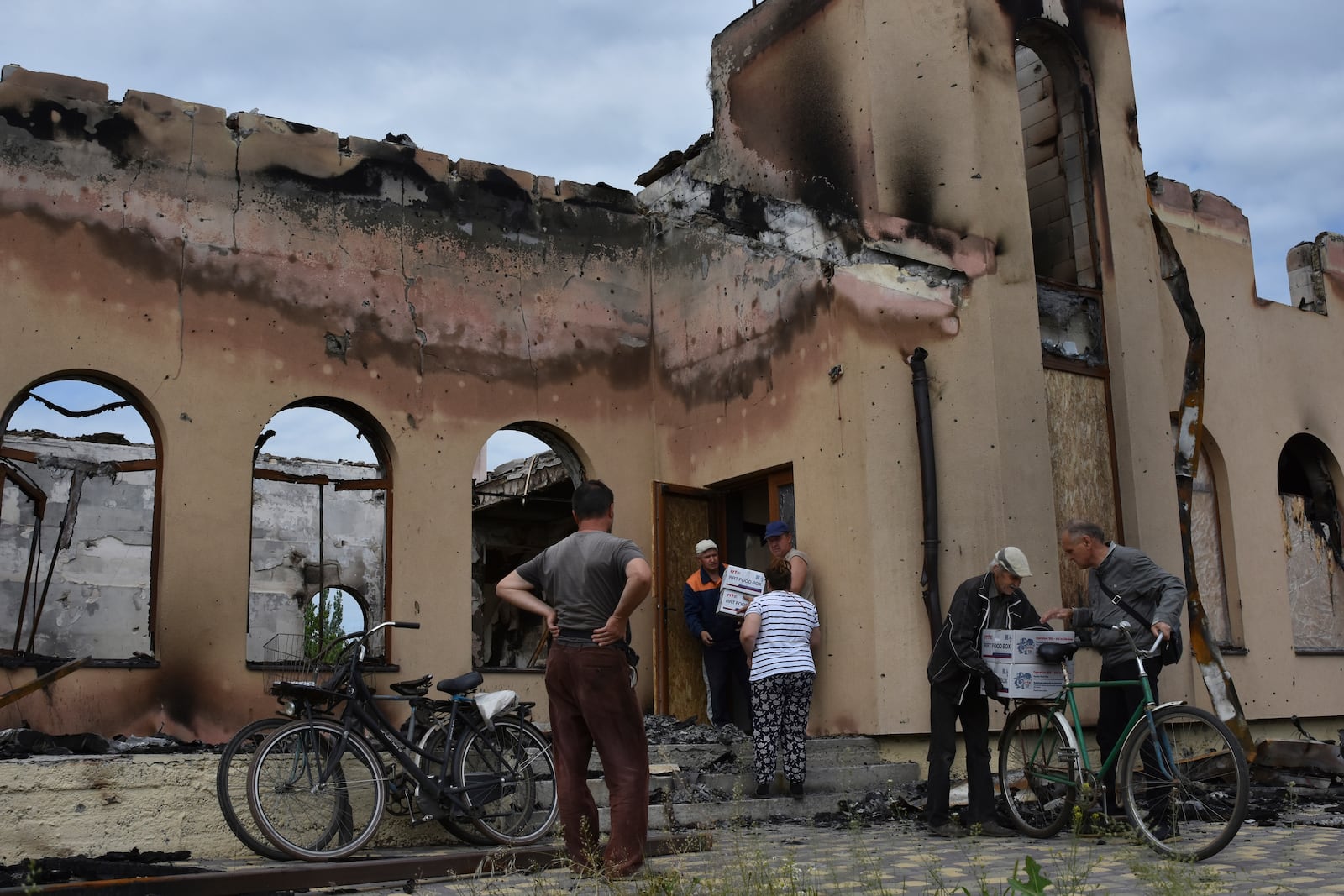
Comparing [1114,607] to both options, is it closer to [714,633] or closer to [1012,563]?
[1012,563]

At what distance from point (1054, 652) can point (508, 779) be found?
10.5ft

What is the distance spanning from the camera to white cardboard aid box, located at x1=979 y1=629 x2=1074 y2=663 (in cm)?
753

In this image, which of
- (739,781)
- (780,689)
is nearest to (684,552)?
(780,689)

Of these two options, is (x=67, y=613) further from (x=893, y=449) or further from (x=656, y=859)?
(x=656, y=859)

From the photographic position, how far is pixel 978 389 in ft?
35.0

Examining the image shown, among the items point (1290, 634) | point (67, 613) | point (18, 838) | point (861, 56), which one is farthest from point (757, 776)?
point (67, 613)

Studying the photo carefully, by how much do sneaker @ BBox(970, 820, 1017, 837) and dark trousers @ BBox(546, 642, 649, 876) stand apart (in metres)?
2.49

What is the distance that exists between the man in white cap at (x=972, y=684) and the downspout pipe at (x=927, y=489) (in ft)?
7.01

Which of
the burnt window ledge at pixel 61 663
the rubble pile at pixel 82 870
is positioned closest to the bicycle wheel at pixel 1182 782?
the rubble pile at pixel 82 870

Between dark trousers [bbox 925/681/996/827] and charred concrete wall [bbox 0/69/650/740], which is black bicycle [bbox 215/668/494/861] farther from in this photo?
charred concrete wall [bbox 0/69/650/740]

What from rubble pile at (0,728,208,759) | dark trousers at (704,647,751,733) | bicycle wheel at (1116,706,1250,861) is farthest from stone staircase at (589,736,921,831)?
rubble pile at (0,728,208,759)

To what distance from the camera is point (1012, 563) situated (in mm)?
7691

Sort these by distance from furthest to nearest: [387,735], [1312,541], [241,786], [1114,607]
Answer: [1312,541] < [1114,607] < [387,735] < [241,786]

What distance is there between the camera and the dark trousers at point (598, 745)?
19.1 feet
